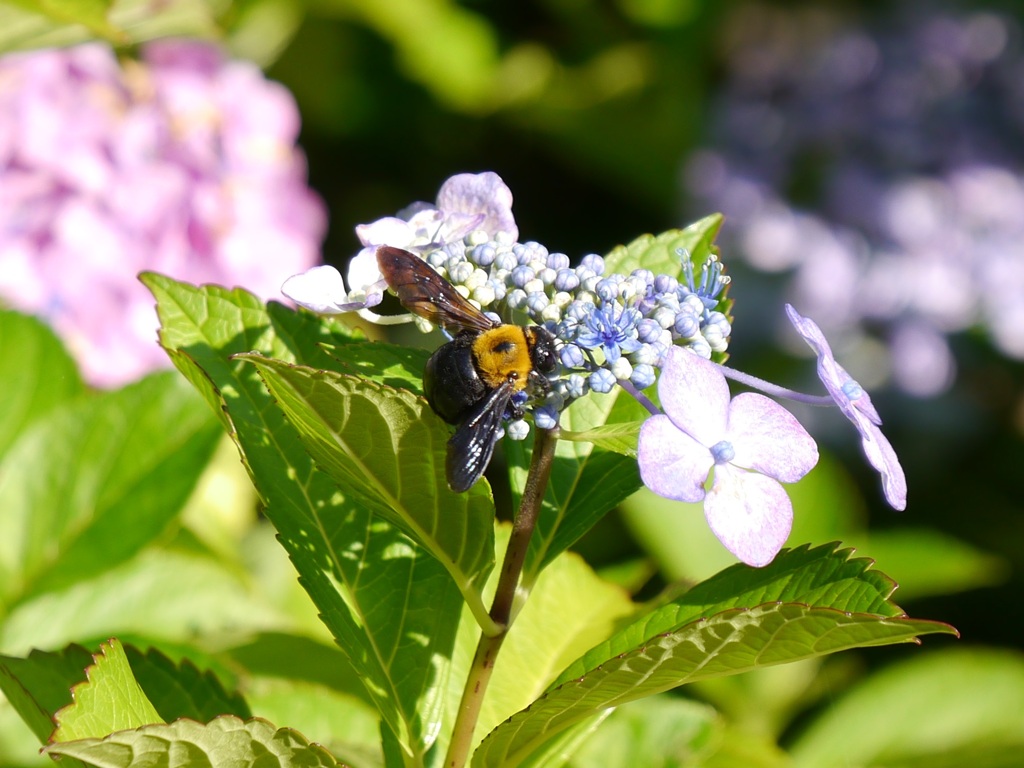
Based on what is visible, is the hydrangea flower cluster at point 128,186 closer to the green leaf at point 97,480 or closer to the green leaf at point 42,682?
the green leaf at point 97,480

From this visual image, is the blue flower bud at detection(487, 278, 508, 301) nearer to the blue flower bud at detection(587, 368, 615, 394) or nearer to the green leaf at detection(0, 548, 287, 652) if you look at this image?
the blue flower bud at detection(587, 368, 615, 394)

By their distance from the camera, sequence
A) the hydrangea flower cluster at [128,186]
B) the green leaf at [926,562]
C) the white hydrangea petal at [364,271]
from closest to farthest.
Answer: the white hydrangea petal at [364,271]
the hydrangea flower cluster at [128,186]
the green leaf at [926,562]

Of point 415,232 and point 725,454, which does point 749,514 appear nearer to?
point 725,454

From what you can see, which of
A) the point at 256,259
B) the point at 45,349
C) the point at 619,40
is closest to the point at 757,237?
the point at 619,40

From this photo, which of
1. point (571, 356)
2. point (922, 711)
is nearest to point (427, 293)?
point (571, 356)

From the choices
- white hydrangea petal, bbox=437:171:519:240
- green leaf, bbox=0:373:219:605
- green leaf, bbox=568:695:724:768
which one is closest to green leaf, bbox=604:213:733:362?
white hydrangea petal, bbox=437:171:519:240

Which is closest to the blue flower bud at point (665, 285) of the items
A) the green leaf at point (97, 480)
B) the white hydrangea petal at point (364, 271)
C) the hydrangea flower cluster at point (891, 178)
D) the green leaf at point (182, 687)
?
the white hydrangea petal at point (364, 271)

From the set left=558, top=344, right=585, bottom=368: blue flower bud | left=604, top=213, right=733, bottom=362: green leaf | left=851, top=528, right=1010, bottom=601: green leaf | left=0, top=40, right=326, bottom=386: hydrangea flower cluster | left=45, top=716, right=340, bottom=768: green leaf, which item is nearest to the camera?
left=45, top=716, right=340, bottom=768: green leaf
